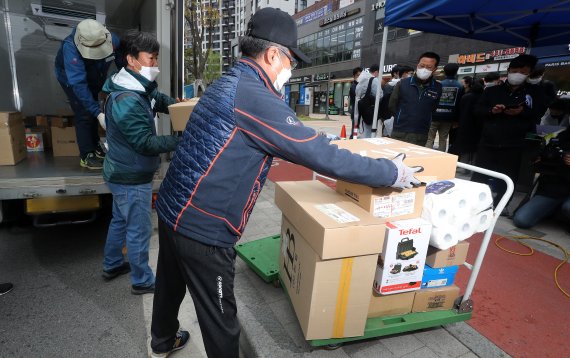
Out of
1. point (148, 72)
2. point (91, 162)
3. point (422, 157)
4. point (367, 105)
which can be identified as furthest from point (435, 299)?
point (367, 105)

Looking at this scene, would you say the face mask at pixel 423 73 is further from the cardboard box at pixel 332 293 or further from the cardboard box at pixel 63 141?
the cardboard box at pixel 63 141

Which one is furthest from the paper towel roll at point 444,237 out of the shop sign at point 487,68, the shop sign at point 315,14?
the shop sign at point 315,14

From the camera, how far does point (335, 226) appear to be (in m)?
1.63

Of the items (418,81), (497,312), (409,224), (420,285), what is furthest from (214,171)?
(418,81)

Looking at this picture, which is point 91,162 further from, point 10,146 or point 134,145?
point 134,145

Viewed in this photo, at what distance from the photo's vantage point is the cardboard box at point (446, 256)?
206 centimetres

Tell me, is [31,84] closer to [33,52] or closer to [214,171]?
[33,52]

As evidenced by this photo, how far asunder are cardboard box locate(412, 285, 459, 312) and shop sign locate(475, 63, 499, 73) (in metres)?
18.4

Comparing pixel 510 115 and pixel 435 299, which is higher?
pixel 510 115

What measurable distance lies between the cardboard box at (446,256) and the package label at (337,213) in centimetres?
67

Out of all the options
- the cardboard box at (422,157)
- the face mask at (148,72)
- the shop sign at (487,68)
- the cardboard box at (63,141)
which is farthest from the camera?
the shop sign at (487,68)

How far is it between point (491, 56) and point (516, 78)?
52.8 ft

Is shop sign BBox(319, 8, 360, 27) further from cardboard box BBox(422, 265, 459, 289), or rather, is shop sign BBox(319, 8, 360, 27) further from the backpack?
cardboard box BBox(422, 265, 459, 289)

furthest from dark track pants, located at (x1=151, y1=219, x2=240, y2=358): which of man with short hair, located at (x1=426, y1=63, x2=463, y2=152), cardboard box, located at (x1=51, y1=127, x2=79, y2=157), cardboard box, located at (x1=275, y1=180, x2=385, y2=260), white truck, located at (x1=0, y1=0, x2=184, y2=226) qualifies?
man with short hair, located at (x1=426, y1=63, x2=463, y2=152)
